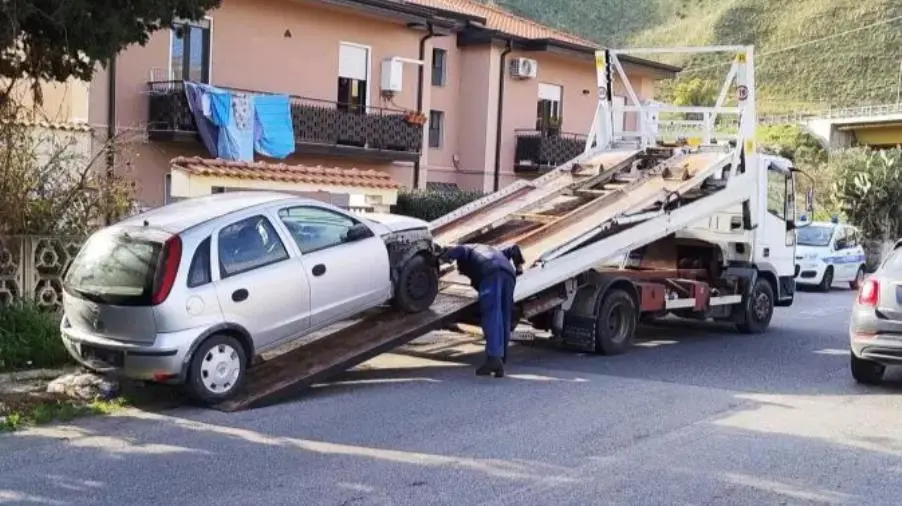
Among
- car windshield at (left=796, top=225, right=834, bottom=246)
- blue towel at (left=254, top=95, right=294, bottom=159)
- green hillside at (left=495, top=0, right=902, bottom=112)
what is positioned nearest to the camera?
blue towel at (left=254, top=95, right=294, bottom=159)

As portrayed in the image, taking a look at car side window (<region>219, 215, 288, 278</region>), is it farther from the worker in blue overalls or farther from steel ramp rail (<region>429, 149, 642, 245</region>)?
steel ramp rail (<region>429, 149, 642, 245</region>)

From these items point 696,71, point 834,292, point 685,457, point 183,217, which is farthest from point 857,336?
point 696,71

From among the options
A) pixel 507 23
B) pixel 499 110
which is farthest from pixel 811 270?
pixel 507 23

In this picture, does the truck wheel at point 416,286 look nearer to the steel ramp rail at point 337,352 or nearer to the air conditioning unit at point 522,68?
the steel ramp rail at point 337,352

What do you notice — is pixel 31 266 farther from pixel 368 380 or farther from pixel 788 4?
pixel 788 4

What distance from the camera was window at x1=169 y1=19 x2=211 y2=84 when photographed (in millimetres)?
21922

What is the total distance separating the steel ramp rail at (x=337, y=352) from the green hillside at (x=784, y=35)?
80.6 m

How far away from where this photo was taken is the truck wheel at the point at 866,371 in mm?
10633

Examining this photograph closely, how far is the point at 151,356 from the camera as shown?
8328 mm

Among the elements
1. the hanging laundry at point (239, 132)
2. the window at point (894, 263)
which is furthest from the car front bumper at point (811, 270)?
the window at point (894, 263)

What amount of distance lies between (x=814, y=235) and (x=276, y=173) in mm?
15262

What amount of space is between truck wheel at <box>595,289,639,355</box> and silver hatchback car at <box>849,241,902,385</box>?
9.09 feet

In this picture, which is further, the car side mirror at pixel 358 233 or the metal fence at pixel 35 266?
the metal fence at pixel 35 266

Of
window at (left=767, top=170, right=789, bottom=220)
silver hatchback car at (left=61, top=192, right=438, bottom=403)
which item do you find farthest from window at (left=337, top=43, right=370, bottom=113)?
silver hatchback car at (left=61, top=192, right=438, bottom=403)
